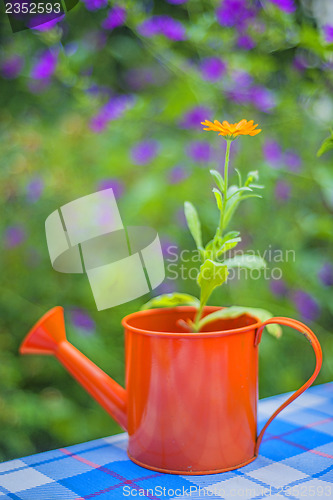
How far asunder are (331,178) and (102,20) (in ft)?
1.96

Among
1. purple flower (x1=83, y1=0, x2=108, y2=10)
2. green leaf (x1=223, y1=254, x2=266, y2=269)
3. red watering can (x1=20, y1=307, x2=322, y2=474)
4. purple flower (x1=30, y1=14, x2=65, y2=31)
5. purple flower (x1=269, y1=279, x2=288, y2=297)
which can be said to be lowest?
purple flower (x1=269, y1=279, x2=288, y2=297)

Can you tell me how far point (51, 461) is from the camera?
0.58m

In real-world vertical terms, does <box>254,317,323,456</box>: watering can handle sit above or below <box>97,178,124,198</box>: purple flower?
below

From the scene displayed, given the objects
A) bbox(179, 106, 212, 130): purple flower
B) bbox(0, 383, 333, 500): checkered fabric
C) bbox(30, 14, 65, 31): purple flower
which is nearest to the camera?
bbox(0, 383, 333, 500): checkered fabric

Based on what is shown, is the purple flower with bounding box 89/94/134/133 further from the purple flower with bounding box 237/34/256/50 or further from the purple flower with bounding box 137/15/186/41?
the purple flower with bounding box 237/34/256/50

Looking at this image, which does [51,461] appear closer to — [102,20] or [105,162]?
[105,162]

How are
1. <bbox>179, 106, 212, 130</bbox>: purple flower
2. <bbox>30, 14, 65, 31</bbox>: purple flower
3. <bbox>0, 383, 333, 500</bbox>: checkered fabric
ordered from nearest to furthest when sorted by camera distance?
1. <bbox>0, 383, 333, 500</bbox>: checkered fabric
2. <bbox>30, 14, 65, 31</bbox>: purple flower
3. <bbox>179, 106, 212, 130</bbox>: purple flower

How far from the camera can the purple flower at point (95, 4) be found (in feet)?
3.67

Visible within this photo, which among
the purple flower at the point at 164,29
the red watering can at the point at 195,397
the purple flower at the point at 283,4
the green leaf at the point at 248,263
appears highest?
the purple flower at the point at 283,4

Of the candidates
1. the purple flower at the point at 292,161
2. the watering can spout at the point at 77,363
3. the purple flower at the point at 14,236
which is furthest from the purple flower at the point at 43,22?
the watering can spout at the point at 77,363

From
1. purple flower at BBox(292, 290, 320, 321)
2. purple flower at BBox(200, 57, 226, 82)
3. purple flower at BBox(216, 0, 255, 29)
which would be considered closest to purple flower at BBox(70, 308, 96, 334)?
purple flower at BBox(292, 290, 320, 321)

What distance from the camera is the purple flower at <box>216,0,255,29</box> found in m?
1.09

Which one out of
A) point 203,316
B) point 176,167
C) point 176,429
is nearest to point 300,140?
point 176,167

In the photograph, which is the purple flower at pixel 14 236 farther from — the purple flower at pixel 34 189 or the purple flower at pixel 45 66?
the purple flower at pixel 45 66
